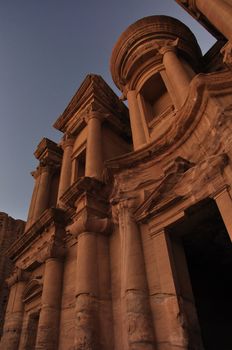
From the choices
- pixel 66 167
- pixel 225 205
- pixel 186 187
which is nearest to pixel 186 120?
pixel 186 187

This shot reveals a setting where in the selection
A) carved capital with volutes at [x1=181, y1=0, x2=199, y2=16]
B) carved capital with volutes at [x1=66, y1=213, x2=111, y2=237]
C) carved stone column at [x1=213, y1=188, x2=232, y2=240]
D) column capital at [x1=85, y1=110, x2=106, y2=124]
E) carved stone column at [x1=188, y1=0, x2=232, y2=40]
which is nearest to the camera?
carved stone column at [x1=213, y1=188, x2=232, y2=240]

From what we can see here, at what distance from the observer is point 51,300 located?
24.8 feet

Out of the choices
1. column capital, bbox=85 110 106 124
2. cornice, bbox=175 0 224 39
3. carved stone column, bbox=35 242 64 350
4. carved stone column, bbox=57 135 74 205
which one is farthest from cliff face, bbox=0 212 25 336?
cornice, bbox=175 0 224 39

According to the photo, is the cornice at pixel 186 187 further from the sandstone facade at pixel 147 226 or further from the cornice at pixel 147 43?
the cornice at pixel 147 43

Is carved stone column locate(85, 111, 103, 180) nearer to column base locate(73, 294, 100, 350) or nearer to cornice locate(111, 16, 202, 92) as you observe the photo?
cornice locate(111, 16, 202, 92)

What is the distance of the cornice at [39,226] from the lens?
932 cm

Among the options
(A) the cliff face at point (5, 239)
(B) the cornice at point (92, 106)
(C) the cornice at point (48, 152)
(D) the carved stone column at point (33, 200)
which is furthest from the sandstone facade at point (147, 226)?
(A) the cliff face at point (5, 239)

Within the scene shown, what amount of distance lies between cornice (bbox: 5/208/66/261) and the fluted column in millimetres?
3570

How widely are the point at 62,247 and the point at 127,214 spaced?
3.00 metres

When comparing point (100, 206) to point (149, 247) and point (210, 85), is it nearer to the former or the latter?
point (149, 247)

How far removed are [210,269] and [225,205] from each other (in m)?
4.48

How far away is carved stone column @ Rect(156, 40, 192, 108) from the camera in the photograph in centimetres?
852

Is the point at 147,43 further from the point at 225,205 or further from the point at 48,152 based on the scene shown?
the point at 225,205

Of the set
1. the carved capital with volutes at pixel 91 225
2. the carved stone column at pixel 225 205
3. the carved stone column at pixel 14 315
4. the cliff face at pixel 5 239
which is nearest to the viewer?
the carved stone column at pixel 225 205
